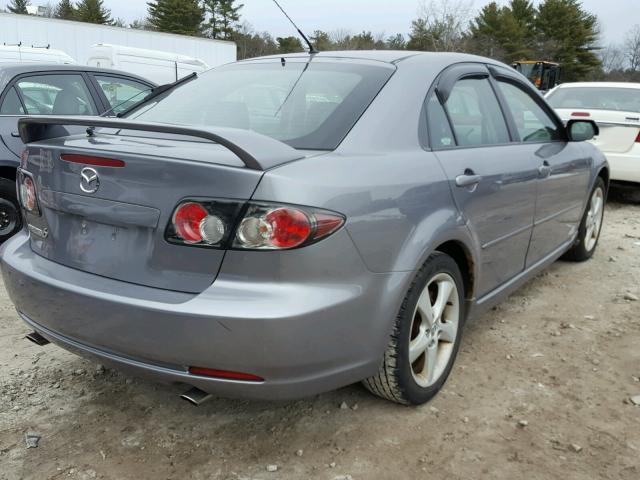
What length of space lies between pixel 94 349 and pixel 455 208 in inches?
60.4

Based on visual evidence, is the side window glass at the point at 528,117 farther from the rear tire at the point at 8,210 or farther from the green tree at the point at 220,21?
the green tree at the point at 220,21

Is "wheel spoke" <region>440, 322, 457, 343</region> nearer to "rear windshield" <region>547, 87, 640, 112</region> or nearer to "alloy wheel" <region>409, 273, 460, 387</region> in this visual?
"alloy wheel" <region>409, 273, 460, 387</region>

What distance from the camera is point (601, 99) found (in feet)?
24.9

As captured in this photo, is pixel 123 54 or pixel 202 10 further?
pixel 202 10

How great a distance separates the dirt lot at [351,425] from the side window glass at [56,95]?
2521mm

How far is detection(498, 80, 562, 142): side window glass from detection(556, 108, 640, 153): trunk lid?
11.5ft

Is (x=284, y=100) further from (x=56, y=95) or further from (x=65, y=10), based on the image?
(x=65, y=10)

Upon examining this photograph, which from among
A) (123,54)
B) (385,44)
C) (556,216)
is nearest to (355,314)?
(556,216)

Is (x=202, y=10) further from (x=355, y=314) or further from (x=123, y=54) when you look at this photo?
(x=355, y=314)

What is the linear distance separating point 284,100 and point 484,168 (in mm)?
→ 990

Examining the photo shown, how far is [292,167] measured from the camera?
1950mm

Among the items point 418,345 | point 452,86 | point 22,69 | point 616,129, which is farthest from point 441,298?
point 616,129

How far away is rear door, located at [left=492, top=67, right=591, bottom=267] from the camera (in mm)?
3426

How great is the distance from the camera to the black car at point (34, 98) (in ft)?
15.8
